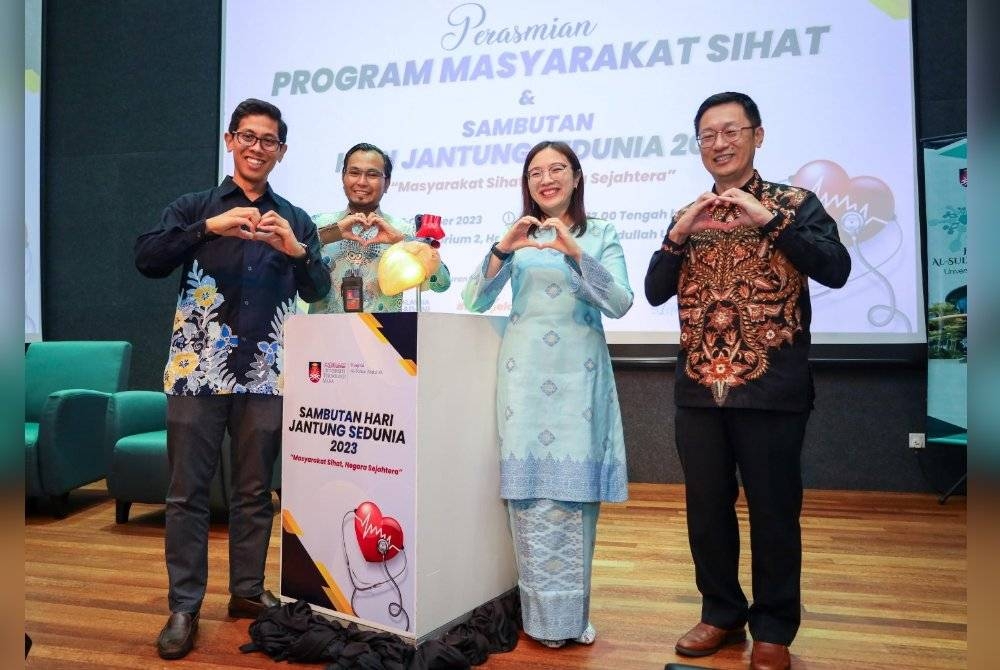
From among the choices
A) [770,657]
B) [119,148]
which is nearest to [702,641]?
[770,657]

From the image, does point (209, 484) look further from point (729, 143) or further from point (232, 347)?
point (729, 143)

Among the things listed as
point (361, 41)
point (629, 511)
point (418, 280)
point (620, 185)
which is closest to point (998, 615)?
point (418, 280)

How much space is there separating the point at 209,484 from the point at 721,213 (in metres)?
1.65

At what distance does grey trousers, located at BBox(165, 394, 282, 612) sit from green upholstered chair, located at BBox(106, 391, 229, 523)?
122 cm

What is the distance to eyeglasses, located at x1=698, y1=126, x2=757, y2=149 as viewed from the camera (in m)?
1.92

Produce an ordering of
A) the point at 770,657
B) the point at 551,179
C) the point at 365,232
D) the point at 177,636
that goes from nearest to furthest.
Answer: the point at 770,657 < the point at 177,636 < the point at 551,179 < the point at 365,232

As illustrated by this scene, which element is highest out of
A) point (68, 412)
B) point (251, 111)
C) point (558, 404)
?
point (251, 111)

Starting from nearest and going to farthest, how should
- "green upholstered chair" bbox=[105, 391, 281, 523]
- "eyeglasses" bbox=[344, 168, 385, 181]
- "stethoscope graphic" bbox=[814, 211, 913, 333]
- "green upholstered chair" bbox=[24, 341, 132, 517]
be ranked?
1. "eyeglasses" bbox=[344, 168, 385, 181]
2. "green upholstered chair" bbox=[105, 391, 281, 523]
3. "green upholstered chair" bbox=[24, 341, 132, 517]
4. "stethoscope graphic" bbox=[814, 211, 913, 333]

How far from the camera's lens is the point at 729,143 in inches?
76.1

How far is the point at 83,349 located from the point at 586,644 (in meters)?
3.45

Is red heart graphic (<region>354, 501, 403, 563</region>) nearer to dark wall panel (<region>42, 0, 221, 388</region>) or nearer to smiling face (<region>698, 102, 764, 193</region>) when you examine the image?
smiling face (<region>698, 102, 764, 193</region>)

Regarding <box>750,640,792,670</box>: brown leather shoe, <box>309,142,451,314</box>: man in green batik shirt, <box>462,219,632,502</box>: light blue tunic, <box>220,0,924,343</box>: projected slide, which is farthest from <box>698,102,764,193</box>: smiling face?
<box>220,0,924,343</box>: projected slide

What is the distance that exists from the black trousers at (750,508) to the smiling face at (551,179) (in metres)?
0.69

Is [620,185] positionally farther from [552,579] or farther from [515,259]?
[552,579]
